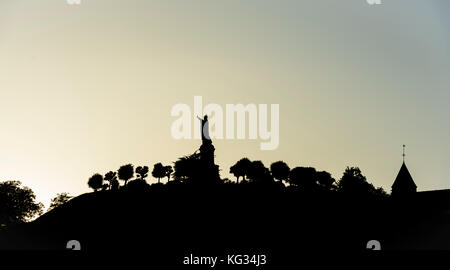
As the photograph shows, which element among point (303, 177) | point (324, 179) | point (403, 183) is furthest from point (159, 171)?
point (403, 183)

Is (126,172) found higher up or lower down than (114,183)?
higher up

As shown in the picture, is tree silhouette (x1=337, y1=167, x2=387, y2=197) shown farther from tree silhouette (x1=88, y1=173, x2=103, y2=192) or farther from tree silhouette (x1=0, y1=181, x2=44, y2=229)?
tree silhouette (x1=0, y1=181, x2=44, y2=229)

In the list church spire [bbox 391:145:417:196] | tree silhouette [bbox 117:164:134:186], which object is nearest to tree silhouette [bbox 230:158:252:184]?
tree silhouette [bbox 117:164:134:186]

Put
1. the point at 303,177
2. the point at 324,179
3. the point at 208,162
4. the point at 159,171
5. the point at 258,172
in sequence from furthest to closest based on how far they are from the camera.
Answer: the point at 159,171, the point at 324,179, the point at 303,177, the point at 258,172, the point at 208,162

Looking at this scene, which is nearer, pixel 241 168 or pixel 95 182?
pixel 241 168

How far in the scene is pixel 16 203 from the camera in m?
162

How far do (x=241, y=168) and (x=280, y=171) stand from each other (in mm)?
5951

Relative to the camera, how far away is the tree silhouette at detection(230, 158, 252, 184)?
436 ft

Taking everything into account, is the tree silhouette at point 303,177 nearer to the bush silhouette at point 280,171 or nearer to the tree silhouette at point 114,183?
the bush silhouette at point 280,171

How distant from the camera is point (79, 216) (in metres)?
108

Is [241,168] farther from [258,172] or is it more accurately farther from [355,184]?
[355,184]

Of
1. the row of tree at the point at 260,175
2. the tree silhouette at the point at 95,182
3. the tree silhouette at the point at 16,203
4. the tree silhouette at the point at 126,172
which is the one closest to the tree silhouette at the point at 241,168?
the row of tree at the point at 260,175
